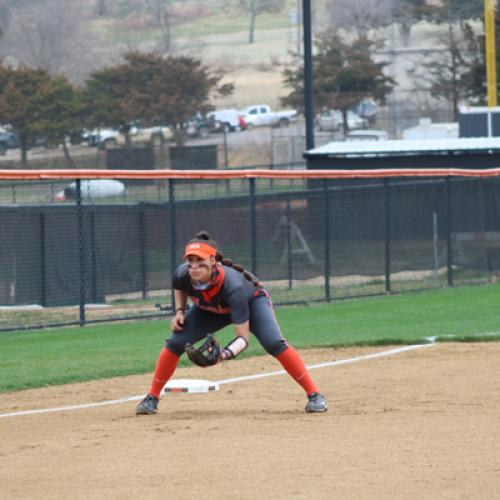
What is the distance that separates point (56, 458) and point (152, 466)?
75 cm

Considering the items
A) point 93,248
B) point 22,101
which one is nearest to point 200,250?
point 93,248

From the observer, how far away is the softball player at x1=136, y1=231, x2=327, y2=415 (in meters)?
8.96

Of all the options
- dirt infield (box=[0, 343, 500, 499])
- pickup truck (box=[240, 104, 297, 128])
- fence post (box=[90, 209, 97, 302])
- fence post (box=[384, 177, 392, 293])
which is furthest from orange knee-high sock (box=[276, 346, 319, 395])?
pickup truck (box=[240, 104, 297, 128])

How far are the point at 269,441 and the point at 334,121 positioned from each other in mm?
52095

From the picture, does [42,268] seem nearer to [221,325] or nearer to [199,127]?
[221,325]

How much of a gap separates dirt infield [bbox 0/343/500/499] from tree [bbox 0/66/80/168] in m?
38.5

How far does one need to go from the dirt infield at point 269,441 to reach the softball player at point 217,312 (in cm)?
33

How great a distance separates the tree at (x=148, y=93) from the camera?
54375mm

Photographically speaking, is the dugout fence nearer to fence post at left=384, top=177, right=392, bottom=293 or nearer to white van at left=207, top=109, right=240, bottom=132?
fence post at left=384, top=177, right=392, bottom=293

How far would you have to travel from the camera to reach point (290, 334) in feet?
51.6

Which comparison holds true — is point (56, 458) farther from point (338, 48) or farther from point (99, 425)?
point (338, 48)

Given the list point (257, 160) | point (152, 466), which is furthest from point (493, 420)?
point (257, 160)

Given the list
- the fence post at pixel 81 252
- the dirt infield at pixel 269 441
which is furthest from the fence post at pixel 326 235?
the dirt infield at pixel 269 441

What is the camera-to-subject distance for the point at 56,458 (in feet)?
26.1
